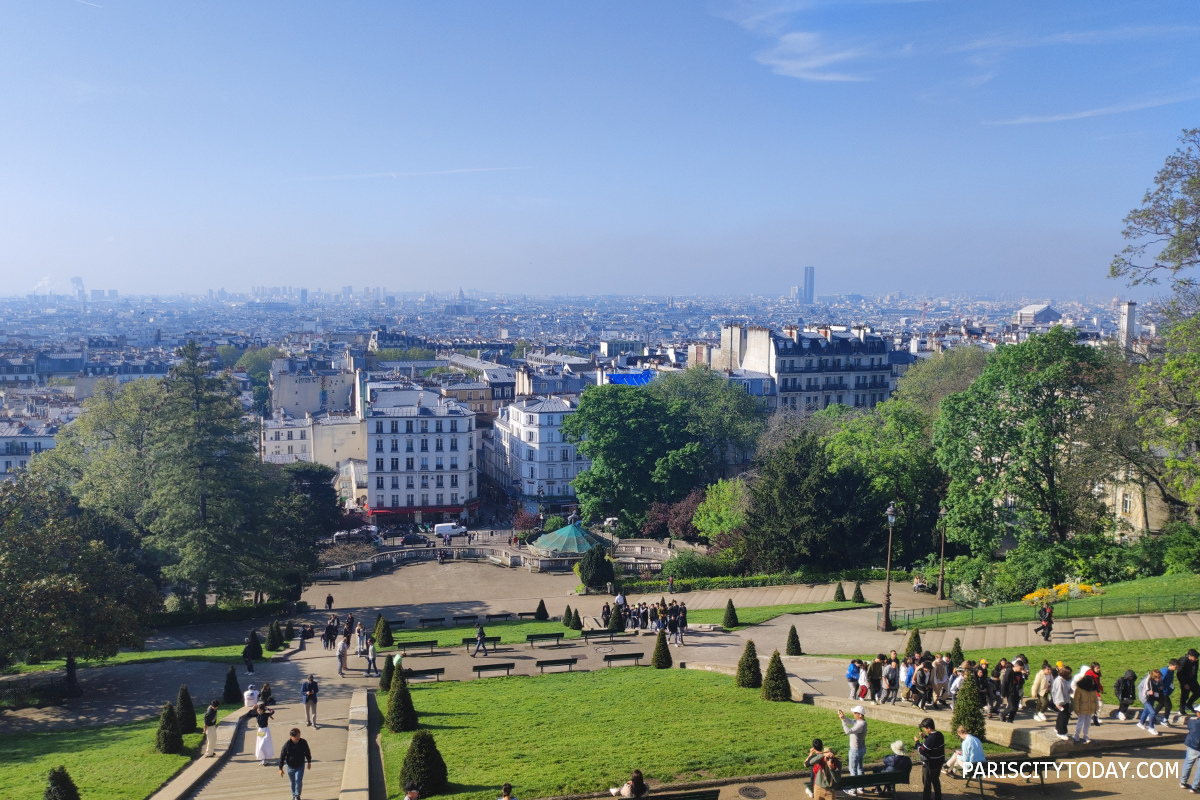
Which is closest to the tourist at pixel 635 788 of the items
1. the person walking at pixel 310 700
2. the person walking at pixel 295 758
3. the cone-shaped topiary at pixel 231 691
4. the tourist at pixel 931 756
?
the tourist at pixel 931 756

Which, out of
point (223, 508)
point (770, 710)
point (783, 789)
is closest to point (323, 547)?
point (223, 508)

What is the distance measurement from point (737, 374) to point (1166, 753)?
75.0 meters

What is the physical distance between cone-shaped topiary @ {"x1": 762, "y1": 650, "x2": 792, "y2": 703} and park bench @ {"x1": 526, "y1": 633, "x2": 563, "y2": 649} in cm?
1253

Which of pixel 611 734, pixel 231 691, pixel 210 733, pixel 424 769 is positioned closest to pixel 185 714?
pixel 210 733

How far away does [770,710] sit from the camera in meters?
22.4

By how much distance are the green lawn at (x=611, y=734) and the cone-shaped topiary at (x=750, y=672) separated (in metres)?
0.37

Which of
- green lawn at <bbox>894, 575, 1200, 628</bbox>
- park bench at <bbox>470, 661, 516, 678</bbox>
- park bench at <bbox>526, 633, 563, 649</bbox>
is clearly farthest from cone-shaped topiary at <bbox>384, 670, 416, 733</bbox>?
green lawn at <bbox>894, 575, 1200, 628</bbox>

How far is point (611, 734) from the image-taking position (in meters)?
21.0

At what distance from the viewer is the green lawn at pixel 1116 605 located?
29203 mm

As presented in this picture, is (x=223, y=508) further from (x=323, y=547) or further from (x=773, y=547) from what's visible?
(x=773, y=547)

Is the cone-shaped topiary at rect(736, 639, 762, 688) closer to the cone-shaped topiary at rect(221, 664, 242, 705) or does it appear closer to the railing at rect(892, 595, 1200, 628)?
the railing at rect(892, 595, 1200, 628)

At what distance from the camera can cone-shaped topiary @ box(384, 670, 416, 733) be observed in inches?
896

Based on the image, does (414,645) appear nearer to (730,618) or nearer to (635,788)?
(730,618)

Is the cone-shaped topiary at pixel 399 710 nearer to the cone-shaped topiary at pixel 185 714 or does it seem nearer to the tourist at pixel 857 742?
the cone-shaped topiary at pixel 185 714
